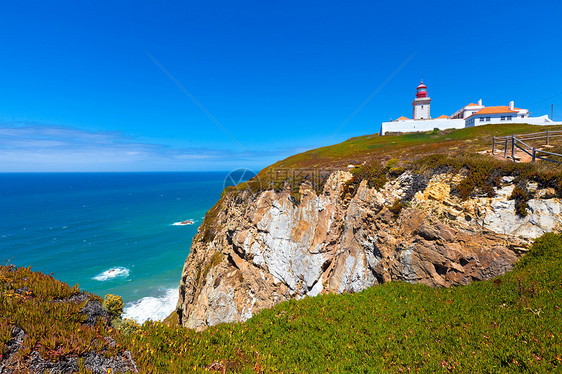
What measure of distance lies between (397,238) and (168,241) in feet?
201

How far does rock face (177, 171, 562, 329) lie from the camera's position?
555 inches

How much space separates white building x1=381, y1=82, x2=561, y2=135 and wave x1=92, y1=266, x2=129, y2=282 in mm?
64108

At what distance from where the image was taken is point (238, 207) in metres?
29.1

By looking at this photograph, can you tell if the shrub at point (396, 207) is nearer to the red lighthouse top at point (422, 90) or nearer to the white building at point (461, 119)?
the white building at point (461, 119)

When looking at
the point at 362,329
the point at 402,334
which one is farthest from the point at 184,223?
the point at 402,334

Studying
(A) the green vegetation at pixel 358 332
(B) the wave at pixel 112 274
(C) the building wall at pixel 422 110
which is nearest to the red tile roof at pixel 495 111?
(C) the building wall at pixel 422 110

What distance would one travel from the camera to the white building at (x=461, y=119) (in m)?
50.3

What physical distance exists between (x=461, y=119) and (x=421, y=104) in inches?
393

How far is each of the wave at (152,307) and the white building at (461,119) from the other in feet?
184

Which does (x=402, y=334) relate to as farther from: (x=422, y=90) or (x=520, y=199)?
(x=422, y=90)

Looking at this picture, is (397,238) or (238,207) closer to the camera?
(397,238)

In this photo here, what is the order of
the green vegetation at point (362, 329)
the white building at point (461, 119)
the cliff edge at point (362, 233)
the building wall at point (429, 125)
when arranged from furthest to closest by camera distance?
the building wall at point (429, 125), the white building at point (461, 119), the cliff edge at point (362, 233), the green vegetation at point (362, 329)

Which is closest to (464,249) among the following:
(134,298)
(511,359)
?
(511,359)

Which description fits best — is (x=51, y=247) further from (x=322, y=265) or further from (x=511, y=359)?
(x=511, y=359)
